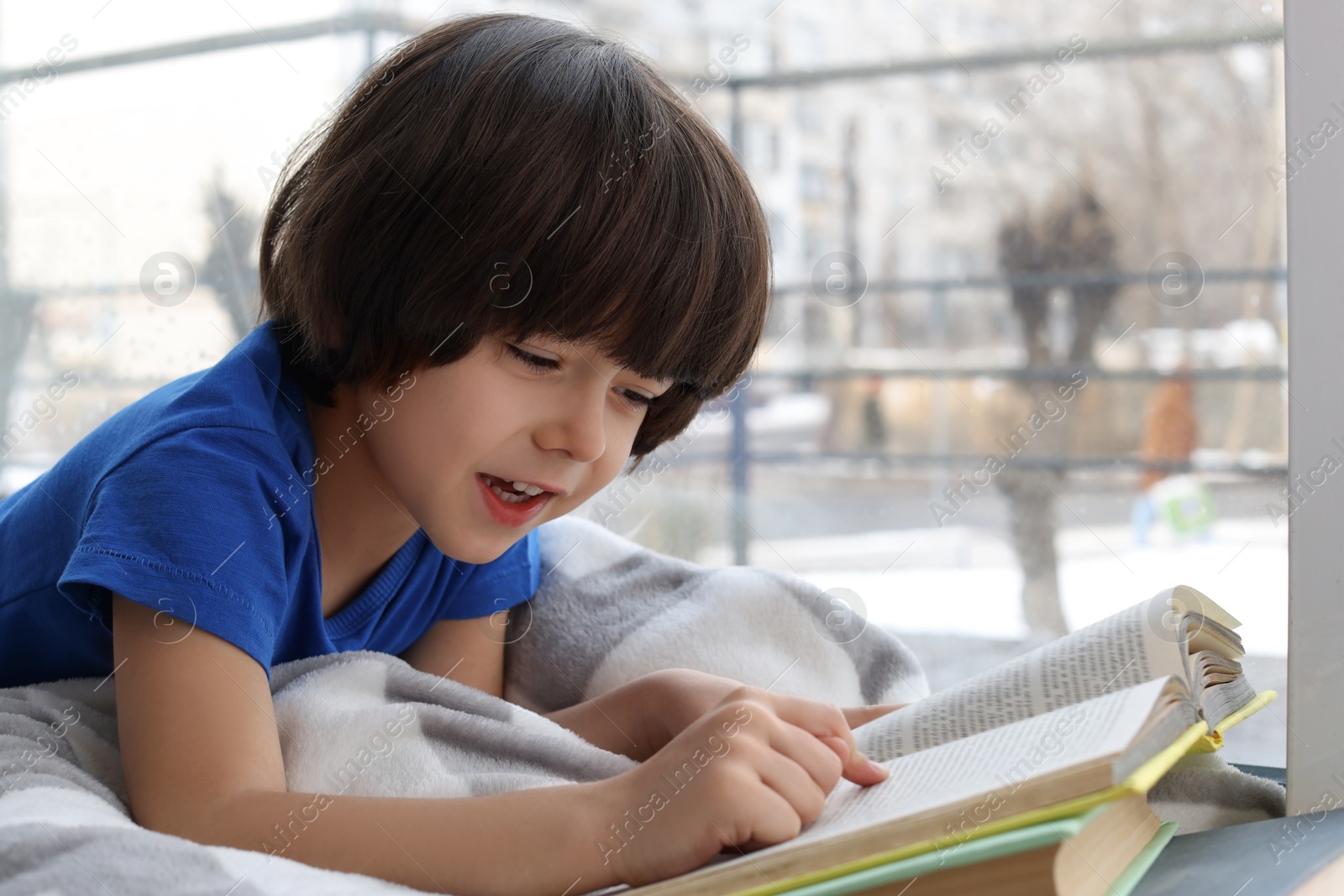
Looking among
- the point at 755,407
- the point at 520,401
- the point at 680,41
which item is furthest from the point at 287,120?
the point at 520,401

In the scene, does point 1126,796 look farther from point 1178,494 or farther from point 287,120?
point 1178,494

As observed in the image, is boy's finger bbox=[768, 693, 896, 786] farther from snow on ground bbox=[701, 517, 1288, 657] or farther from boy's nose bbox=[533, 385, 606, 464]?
snow on ground bbox=[701, 517, 1288, 657]

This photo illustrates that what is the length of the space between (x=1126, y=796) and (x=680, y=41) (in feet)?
6.96

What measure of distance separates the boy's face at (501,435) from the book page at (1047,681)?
10.4 inches

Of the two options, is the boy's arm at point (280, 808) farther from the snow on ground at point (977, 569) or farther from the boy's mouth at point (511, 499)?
the snow on ground at point (977, 569)

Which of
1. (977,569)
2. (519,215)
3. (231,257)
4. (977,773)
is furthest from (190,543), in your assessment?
(977,569)

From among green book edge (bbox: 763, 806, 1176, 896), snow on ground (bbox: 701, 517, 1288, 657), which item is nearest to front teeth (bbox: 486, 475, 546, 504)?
green book edge (bbox: 763, 806, 1176, 896)

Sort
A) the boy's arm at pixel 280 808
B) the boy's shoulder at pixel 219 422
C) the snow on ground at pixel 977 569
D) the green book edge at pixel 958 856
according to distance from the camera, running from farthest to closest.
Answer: the snow on ground at pixel 977 569 < the boy's shoulder at pixel 219 422 < the boy's arm at pixel 280 808 < the green book edge at pixel 958 856

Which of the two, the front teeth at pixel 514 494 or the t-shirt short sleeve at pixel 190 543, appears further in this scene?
the front teeth at pixel 514 494

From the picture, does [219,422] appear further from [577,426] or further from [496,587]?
[496,587]

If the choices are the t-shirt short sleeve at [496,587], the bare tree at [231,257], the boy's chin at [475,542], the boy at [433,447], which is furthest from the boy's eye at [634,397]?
the bare tree at [231,257]

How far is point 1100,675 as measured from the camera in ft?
1.96

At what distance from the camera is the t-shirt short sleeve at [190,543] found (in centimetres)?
58

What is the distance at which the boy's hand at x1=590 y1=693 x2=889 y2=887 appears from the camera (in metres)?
0.48
